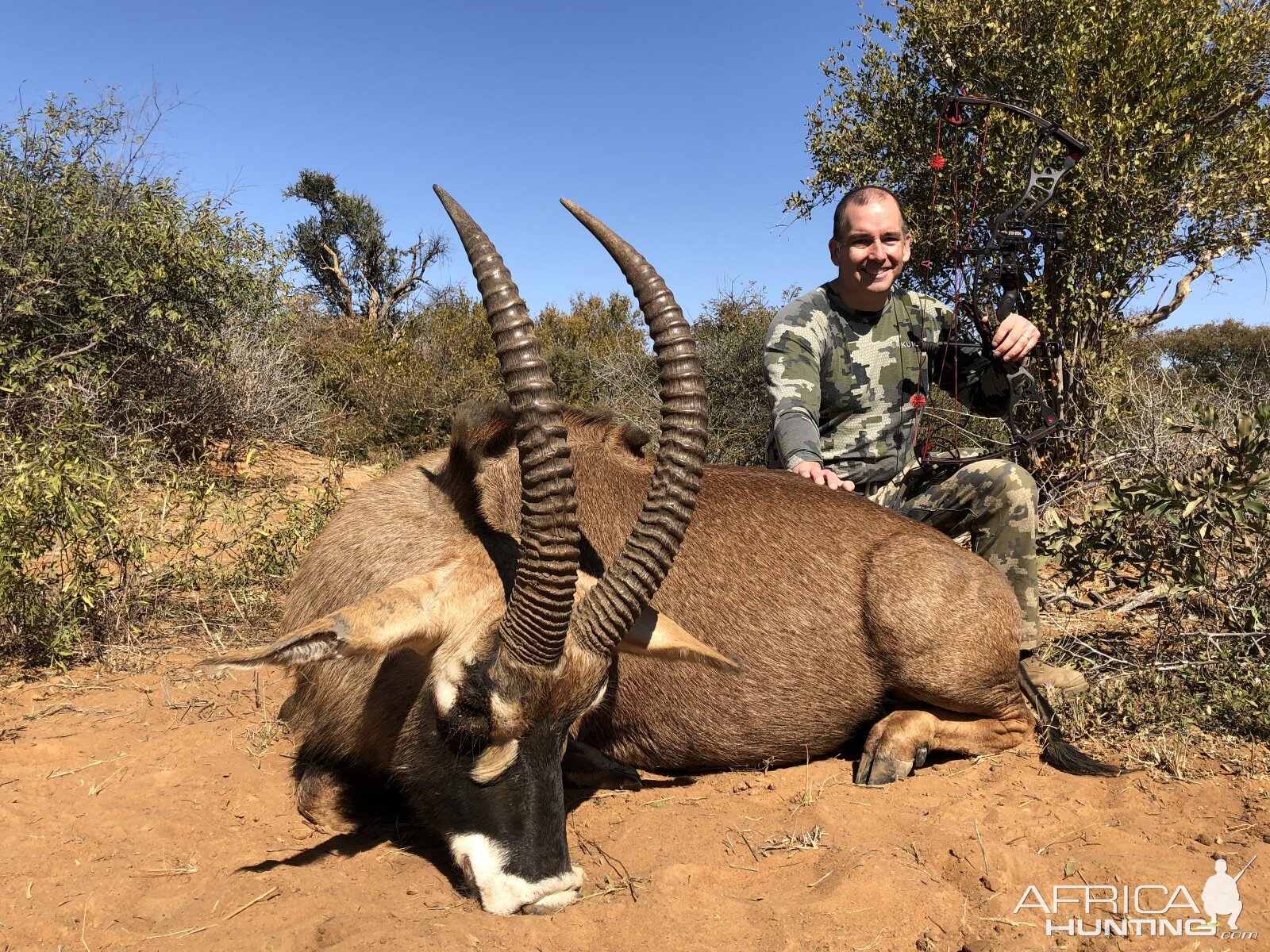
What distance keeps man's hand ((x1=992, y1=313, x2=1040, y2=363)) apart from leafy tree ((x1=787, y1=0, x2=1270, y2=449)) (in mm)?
3491

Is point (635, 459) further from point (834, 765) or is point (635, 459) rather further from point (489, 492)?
point (834, 765)

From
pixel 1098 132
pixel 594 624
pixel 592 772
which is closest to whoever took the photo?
pixel 594 624

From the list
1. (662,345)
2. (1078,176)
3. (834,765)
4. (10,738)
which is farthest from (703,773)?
(1078,176)

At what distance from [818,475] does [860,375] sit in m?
1.29

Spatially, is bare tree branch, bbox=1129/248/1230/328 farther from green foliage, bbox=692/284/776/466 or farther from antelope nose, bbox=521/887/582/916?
antelope nose, bbox=521/887/582/916

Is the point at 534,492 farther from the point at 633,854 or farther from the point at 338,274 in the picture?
the point at 338,274

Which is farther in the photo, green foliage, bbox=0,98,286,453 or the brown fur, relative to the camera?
green foliage, bbox=0,98,286,453

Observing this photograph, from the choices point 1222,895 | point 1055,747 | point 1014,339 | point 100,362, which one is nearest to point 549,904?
point 1222,895

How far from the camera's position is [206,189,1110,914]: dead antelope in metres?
3.39

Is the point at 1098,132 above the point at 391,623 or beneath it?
above

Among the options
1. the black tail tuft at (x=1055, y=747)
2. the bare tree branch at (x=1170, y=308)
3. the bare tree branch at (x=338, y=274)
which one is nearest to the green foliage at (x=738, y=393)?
the bare tree branch at (x=1170, y=308)

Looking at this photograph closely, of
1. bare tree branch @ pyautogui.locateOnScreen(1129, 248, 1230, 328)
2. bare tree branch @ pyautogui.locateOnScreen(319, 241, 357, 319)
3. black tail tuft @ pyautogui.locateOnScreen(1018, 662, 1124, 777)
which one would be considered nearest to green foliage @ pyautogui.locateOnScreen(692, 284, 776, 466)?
bare tree branch @ pyautogui.locateOnScreen(1129, 248, 1230, 328)

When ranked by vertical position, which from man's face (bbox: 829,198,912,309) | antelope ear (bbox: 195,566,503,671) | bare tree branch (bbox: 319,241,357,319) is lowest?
antelope ear (bbox: 195,566,503,671)

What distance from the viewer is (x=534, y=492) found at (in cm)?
341
